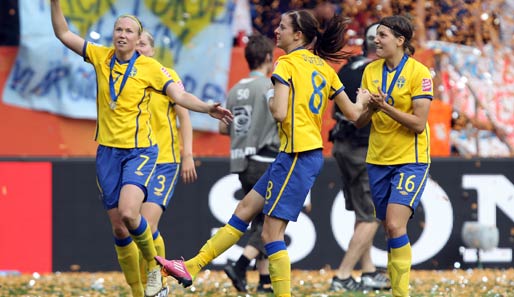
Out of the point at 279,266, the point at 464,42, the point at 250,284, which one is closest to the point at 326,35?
the point at 279,266

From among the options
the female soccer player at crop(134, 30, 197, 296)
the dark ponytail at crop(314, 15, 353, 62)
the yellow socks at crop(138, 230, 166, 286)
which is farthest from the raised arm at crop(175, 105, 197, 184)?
the dark ponytail at crop(314, 15, 353, 62)

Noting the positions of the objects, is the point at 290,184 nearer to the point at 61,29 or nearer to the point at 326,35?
the point at 326,35

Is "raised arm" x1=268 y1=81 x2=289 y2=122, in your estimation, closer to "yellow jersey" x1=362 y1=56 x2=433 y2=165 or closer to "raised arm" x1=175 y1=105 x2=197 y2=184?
"yellow jersey" x1=362 y1=56 x2=433 y2=165

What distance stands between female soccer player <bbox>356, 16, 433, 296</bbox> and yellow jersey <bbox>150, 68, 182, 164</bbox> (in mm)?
1691

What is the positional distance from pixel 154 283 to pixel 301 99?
1728mm

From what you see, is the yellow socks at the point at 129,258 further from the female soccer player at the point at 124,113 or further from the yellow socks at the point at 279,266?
the yellow socks at the point at 279,266

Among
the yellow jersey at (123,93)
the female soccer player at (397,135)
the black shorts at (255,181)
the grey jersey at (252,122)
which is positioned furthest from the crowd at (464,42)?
the yellow jersey at (123,93)

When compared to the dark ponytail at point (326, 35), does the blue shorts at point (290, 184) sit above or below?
below

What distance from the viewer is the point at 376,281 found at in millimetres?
10727

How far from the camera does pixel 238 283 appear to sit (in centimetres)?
1029

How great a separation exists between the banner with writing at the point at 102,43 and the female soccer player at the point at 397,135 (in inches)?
256

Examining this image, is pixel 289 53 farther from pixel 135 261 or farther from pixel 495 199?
pixel 495 199

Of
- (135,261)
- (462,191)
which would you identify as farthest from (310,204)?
(135,261)

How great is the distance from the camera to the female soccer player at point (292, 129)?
325 inches
